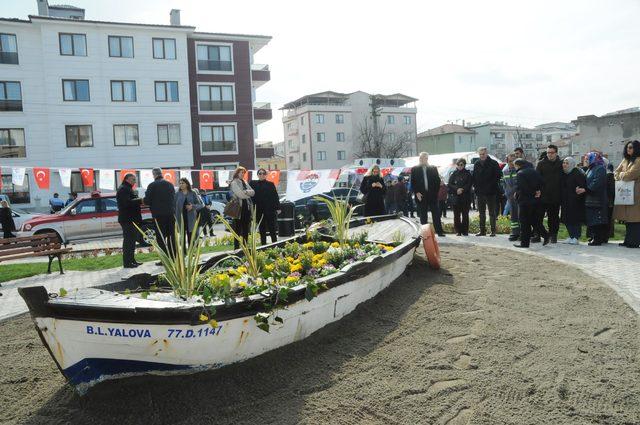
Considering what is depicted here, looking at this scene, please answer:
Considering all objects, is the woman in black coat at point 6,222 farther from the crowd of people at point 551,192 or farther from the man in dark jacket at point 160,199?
the crowd of people at point 551,192

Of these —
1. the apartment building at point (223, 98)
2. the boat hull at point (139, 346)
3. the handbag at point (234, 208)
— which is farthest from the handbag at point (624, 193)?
the apartment building at point (223, 98)

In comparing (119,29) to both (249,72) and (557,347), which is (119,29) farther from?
(557,347)

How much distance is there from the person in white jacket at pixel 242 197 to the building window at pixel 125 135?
2824cm

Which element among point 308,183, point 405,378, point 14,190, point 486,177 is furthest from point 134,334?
point 14,190

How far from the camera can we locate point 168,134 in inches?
1464

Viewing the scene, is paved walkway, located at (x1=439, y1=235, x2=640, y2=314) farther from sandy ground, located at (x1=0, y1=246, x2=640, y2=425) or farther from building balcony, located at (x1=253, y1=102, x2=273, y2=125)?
building balcony, located at (x1=253, y1=102, x2=273, y2=125)

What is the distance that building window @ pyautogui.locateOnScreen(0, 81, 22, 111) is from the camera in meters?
33.1

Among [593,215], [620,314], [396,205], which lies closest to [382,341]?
[620,314]

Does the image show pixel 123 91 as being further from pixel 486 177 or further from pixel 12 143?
pixel 486 177

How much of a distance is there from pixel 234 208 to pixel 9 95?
30.5m

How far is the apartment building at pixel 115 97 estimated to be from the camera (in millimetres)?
33312

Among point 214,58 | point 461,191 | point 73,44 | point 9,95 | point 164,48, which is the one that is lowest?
point 461,191

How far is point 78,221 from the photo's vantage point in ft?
53.9

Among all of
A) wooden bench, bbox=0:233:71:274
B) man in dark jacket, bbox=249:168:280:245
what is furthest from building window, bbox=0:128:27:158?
man in dark jacket, bbox=249:168:280:245
